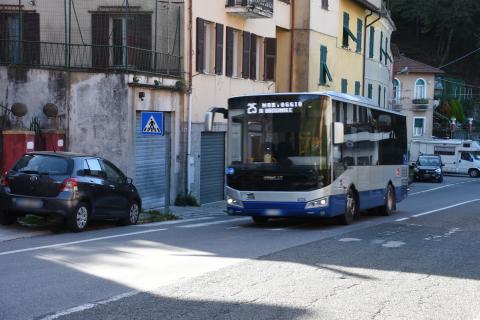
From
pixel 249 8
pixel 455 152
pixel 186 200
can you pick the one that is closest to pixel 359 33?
pixel 249 8

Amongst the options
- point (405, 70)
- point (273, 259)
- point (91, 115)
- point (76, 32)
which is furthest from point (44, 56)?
point (405, 70)

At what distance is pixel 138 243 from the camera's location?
13266mm

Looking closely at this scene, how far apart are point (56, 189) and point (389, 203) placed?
35.0 feet

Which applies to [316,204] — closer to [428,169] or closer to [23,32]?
[23,32]

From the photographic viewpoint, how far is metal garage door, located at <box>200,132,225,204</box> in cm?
2600

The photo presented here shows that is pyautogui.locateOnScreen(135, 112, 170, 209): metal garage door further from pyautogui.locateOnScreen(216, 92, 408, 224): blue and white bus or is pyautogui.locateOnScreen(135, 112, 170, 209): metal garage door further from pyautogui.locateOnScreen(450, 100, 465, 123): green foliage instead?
pyautogui.locateOnScreen(450, 100, 465, 123): green foliage

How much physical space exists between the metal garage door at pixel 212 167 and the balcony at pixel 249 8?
177 inches

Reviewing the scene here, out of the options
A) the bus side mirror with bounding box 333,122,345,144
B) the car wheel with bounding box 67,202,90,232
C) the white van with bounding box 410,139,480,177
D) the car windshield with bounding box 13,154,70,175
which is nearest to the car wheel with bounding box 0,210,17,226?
the car windshield with bounding box 13,154,70,175

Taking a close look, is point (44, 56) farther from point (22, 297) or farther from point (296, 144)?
point (22, 297)

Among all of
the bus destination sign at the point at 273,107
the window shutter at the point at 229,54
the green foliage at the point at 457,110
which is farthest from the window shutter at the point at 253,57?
the green foliage at the point at 457,110

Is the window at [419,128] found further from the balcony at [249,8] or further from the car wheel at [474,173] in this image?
the balcony at [249,8]

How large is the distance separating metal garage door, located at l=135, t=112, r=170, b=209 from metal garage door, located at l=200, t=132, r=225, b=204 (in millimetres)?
2636

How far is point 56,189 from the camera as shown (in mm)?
14438

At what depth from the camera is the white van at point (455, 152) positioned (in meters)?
56.6
